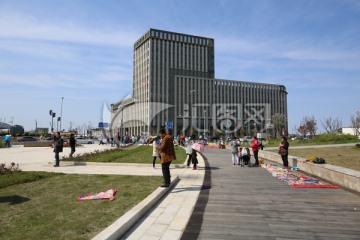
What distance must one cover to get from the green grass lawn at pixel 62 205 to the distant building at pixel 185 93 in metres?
85.1

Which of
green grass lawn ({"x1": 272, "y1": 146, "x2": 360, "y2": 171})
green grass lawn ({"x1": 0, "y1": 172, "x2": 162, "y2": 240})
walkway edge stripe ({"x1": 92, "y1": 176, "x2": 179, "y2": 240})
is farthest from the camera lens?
green grass lawn ({"x1": 272, "y1": 146, "x2": 360, "y2": 171})

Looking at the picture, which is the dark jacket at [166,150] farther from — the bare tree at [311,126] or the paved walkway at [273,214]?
the bare tree at [311,126]

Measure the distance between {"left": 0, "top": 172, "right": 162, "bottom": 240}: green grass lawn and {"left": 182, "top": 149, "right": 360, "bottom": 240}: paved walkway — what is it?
5.07ft

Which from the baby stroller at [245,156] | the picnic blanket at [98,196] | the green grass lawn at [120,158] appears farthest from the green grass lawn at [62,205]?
the baby stroller at [245,156]

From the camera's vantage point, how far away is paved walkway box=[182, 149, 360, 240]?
14.3ft

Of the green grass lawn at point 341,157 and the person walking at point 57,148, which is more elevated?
the person walking at point 57,148

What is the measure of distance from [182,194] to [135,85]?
106 meters

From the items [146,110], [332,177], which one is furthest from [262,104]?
[332,177]

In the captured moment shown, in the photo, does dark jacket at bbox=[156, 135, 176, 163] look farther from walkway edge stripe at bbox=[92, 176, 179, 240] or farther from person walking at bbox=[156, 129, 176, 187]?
walkway edge stripe at bbox=[92, 176, 179, 240]

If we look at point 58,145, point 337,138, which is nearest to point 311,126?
point 337,138

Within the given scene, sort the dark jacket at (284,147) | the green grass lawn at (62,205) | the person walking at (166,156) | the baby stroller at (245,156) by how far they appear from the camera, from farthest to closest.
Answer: the baby stroller at (245,156)
the dark jacket at (284,147)
the person walking at (166,156)
the green grass lawn at (62,205)

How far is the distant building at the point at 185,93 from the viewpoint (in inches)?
3853

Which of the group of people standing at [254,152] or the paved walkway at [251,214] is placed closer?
the paved walkway at [251,214]

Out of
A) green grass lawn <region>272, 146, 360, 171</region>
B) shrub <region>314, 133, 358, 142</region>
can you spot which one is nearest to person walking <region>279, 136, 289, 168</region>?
green grass lawn <region>272, 146, 360, 171</region>
